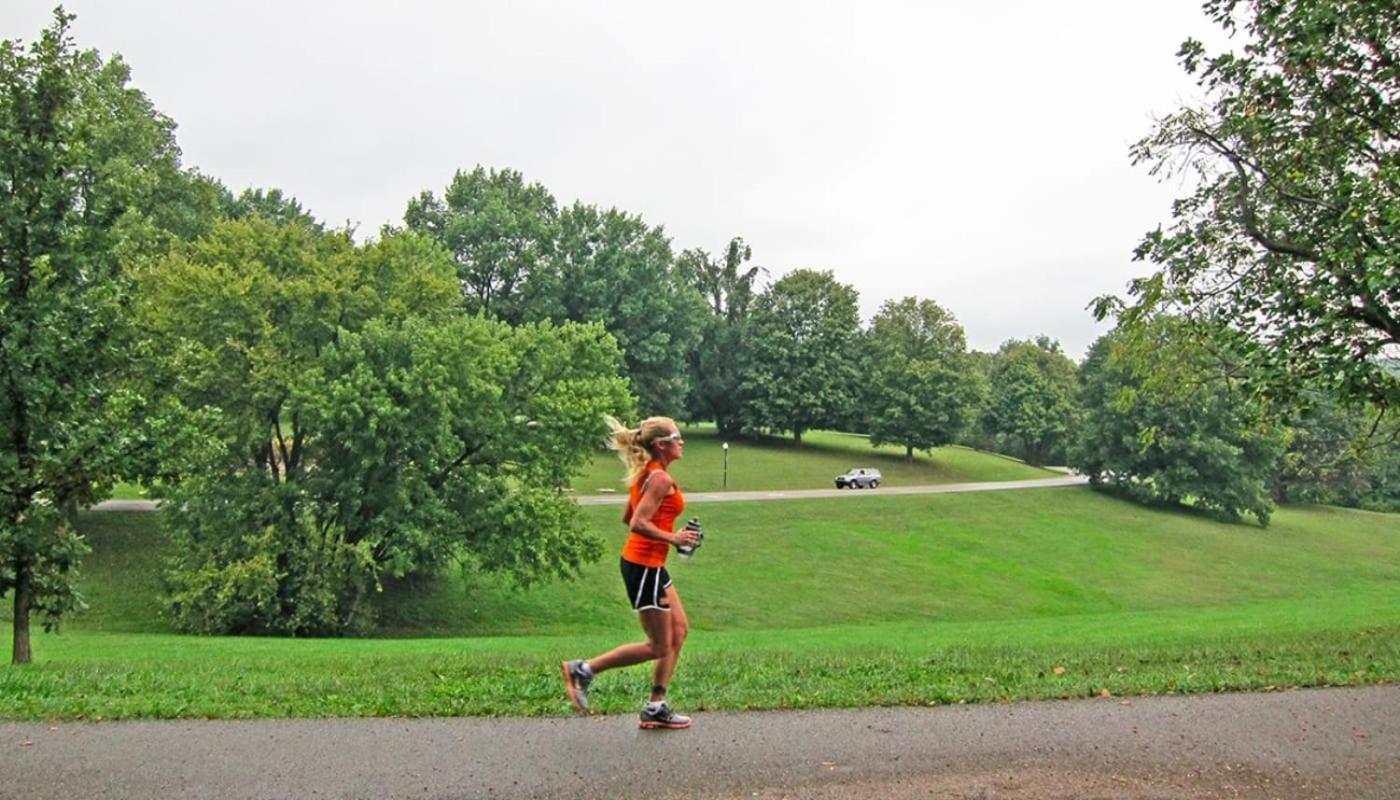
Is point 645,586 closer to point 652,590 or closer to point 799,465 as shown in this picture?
point 652,590

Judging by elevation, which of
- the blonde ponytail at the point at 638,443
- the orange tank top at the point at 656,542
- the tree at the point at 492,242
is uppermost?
the tree at the point at 492,242

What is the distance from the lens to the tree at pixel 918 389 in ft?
225

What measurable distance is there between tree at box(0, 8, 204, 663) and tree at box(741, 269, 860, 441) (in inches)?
2430

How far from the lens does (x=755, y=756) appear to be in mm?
5629

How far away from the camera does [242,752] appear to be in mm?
5746

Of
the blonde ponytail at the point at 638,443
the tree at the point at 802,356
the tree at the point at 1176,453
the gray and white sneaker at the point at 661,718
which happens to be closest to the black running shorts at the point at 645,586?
the blonde ponytail at the point at 638,443

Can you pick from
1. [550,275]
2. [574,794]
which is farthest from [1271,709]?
[550,275]

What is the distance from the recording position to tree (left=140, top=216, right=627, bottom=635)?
24.8m

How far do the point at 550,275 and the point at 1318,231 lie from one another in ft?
181

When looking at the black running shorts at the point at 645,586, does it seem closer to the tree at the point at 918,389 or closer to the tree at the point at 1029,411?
the tree at the point at 918,389

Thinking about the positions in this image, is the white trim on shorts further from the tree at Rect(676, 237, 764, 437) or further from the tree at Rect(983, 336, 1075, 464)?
the tree at Rect(983, 336, 1075, 464)

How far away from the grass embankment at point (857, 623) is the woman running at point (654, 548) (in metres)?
0.67

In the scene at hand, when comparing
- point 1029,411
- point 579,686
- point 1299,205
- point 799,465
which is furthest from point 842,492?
point 579,686

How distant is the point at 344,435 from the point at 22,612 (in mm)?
14379
